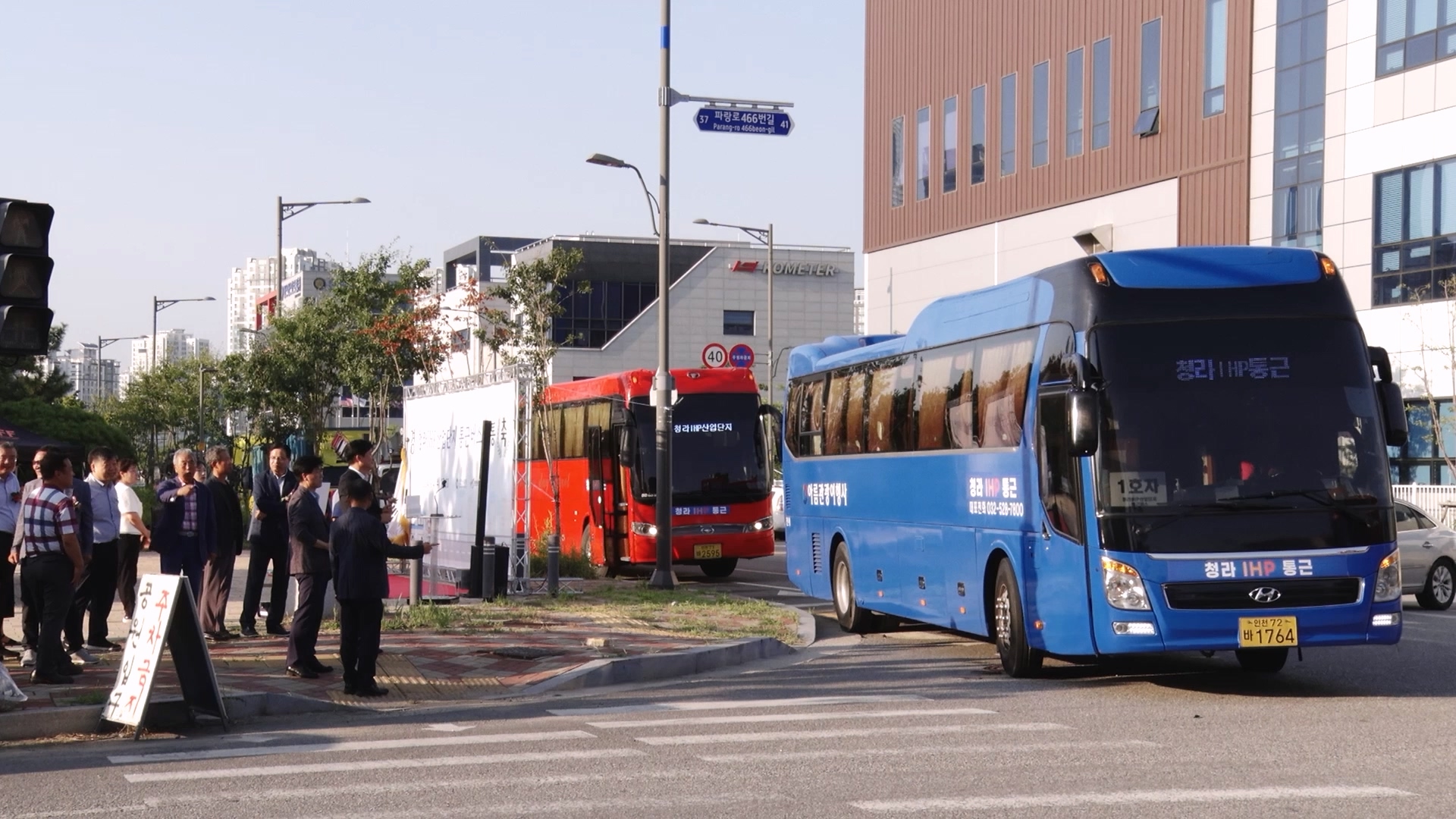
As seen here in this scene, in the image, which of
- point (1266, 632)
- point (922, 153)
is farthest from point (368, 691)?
point (922, 153)

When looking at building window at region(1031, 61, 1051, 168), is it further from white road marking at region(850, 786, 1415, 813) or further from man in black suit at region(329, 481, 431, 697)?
white road marking at region(850, 786, 1415, 813)

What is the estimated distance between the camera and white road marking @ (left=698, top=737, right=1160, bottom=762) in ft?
31.9

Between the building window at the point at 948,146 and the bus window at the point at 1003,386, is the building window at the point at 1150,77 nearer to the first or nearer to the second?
the building window at the point at 948,146

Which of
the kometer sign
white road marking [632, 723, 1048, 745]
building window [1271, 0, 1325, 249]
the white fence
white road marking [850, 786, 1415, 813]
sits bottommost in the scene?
white road marking [632, 723, 1048, 745]

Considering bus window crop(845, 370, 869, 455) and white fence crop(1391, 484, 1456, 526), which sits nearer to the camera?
bus window crop(845, 370, 869, 455)

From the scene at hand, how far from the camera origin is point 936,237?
49.0m

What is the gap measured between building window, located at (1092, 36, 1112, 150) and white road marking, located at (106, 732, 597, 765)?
33.3 meters

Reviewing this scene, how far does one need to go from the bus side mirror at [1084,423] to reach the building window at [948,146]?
1451 inches

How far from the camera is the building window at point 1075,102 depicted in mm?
42000

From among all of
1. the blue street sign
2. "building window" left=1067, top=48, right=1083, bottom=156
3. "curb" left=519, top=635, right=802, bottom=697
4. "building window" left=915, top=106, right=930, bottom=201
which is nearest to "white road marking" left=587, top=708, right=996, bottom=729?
"curb" left=519, top=635, right=802, bottom=697

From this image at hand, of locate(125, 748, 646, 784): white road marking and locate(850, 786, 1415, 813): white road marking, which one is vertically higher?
locate(850, 786, 1415, 813): white road marking

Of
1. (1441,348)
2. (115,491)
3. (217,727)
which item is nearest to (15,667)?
(115,491)

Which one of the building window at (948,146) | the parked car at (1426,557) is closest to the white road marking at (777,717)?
the parked car at (1426,557)

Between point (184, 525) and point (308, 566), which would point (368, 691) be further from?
point (184, 525)
